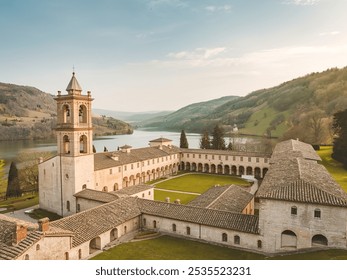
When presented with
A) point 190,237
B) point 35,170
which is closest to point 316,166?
point 190,237

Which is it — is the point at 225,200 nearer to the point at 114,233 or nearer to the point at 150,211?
the point at 150,211

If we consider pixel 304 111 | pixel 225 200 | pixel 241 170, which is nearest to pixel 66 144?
pixel 225 200

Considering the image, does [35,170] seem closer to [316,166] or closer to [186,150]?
[186,150]

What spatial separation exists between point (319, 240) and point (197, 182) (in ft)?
95.5

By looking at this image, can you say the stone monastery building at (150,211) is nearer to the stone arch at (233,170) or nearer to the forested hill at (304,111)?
the stone arch at (233,170)

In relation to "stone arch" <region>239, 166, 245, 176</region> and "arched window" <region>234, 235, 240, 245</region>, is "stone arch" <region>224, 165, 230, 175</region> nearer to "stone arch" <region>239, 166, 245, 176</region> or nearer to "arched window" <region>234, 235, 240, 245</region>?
"stone arch" <region>239, 166, 245, 176</region>

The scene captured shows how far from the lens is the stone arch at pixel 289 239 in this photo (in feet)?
61.4

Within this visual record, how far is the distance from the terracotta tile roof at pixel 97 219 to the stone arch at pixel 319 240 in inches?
551

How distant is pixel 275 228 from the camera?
1892 cm

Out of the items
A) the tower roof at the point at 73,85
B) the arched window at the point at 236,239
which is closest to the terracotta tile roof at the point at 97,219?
the arched window at the point at 236,239

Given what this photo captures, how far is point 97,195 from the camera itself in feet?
94.0

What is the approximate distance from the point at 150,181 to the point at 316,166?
95.7ft

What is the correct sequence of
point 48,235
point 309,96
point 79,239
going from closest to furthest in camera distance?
point 48,235, point 79,239, point 309,96

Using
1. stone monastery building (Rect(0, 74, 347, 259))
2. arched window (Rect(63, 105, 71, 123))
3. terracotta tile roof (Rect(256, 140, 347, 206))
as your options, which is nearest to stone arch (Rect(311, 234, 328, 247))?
stone monastery building (Rect(0, 74, 347, 259))
